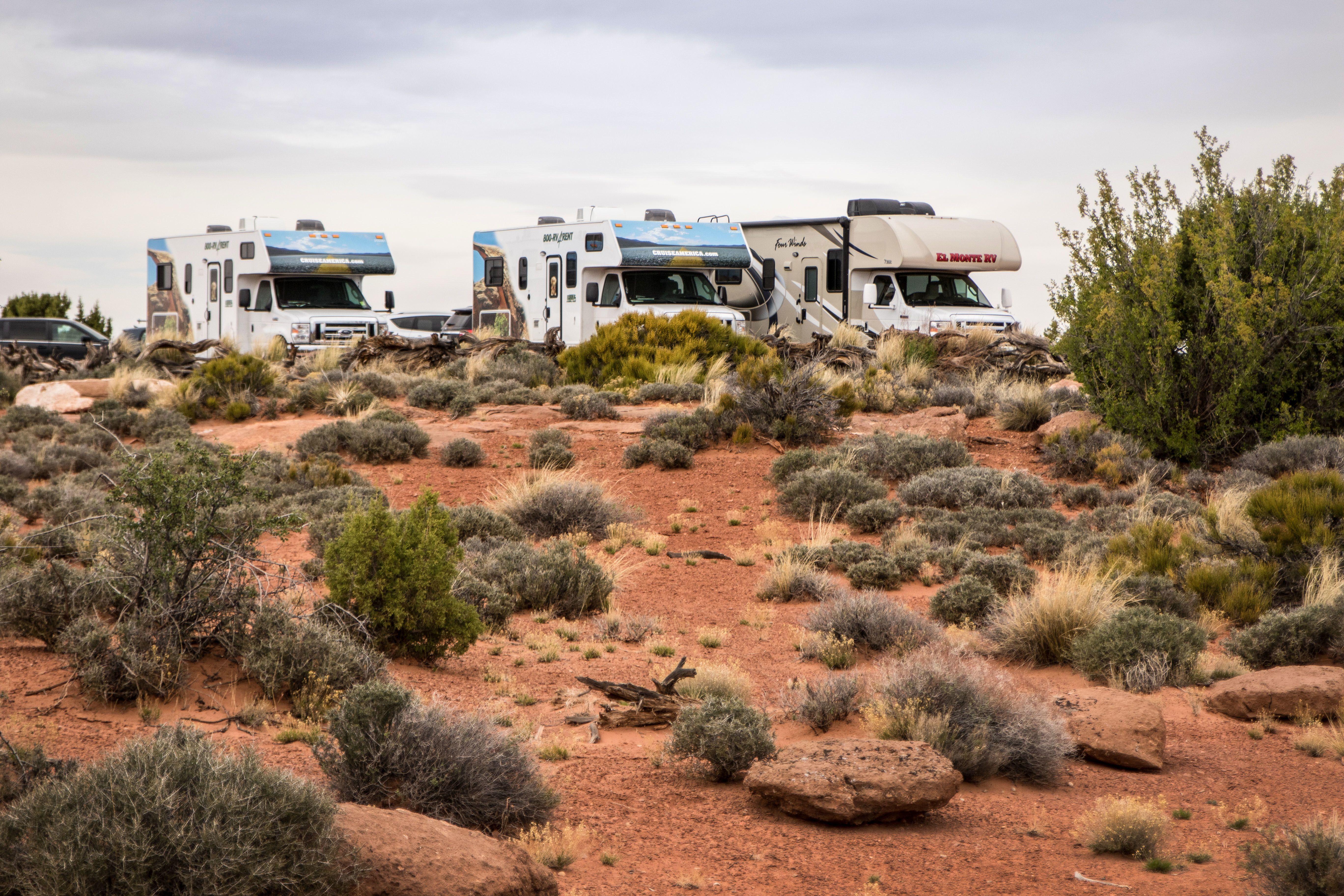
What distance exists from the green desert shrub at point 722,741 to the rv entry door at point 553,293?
18025 mm

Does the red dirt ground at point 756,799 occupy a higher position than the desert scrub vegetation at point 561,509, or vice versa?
the desert scrub vegetation at point 561,509

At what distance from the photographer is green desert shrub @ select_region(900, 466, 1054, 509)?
1245 cm

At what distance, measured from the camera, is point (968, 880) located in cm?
452

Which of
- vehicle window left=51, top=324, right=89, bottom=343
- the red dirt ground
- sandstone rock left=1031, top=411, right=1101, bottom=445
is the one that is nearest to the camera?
the red dirt ground

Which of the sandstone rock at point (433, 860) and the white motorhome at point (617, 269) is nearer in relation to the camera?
the sandstone rock at point (433, 860)

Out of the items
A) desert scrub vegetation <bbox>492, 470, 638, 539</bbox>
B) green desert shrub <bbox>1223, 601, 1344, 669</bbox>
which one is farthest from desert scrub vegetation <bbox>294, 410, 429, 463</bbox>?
green desert shrub <bbox>1223, 601, 1344, 669</bbox>

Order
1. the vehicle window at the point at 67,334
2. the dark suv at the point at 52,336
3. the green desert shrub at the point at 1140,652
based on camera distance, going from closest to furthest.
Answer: the green desert shrub at the point at 1140,652 < the dark suv at the point at 52,336 < the vehicle window at the point at 67,334

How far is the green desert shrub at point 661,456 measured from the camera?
14.5 meters

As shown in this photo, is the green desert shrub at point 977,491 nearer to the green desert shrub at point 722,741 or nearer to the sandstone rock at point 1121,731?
the sandstone rock at point 1121,731

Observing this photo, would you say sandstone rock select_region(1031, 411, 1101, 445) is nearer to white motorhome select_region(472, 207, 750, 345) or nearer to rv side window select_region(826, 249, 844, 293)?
white motorhome select_region(472, 207, 750, 345)

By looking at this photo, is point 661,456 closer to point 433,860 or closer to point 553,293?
point 553,293

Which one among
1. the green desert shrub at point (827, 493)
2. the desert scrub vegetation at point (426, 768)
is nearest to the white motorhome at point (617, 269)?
the green desert shrub at point (827, 493)

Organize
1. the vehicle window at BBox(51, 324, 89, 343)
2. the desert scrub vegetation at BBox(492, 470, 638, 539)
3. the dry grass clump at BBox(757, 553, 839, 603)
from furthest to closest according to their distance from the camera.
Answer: the vehicle window at BBox(51, 324, 89, 343), the desert scrub vegetation at BBox(492, 470, 638, 539), the dry grass clump at BBox(757, 553, 839, 603)

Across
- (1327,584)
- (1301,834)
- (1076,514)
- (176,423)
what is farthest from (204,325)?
(1301,834)
